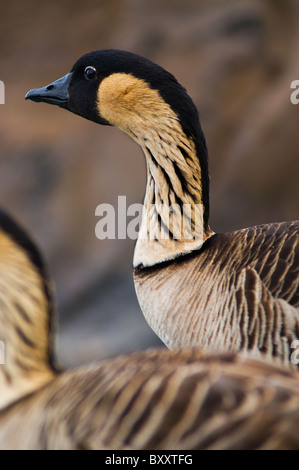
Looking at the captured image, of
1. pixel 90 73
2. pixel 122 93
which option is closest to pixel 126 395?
pixel 122 93

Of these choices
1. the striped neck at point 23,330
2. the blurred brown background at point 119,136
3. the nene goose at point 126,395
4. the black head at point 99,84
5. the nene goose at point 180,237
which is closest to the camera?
the nene goose at point 126,395

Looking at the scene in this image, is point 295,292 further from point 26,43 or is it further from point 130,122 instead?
point 26,43

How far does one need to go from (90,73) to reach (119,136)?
4688mm

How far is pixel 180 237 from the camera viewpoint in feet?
11.4

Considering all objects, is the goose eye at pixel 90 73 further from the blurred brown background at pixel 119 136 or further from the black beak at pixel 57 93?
the blurred brown background at pixel 119 136

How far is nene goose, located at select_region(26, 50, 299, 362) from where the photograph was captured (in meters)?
2.99

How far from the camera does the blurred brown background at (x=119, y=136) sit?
7.31 m

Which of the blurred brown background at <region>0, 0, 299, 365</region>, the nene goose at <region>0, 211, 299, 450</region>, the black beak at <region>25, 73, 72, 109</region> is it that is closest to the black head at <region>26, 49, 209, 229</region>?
the black beak at <region>25, 73, 72, 109</region>

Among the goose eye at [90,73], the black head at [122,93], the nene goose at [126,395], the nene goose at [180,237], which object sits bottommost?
the nene goose at [126,395]

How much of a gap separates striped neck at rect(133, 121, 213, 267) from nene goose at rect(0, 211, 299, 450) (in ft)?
3.81

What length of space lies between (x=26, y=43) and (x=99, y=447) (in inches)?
319

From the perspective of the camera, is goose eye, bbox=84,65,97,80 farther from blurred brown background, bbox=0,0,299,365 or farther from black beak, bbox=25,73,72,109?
blurred brown background, bbox=0,0,299,365

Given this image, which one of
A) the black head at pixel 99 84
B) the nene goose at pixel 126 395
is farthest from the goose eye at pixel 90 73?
the nene goose at pixel 126 395

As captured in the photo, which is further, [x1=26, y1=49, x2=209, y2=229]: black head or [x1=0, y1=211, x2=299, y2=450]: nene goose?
[x1=26, y1=49, x2=209, y2=229]: black head
